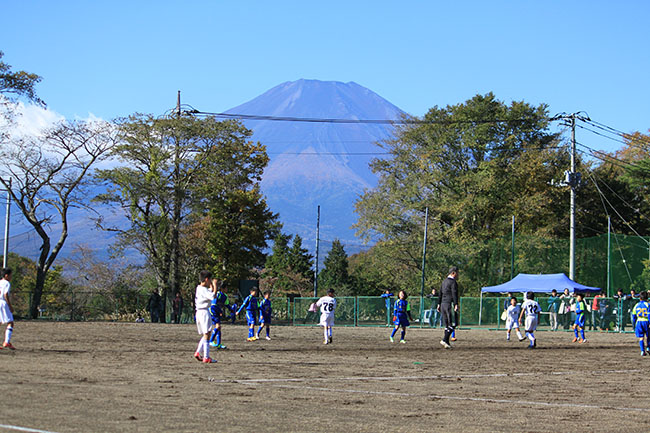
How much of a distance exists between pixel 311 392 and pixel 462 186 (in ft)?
157

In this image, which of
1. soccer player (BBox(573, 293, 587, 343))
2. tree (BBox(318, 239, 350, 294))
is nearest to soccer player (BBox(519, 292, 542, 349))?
soccer player (BBox(573, 293, 587, 343))

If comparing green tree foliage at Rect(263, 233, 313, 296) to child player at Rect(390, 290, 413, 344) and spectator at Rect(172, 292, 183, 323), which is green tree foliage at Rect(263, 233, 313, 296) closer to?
spectator at Rect(172, 292, 183, 323)

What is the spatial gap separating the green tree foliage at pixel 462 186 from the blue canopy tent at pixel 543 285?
11.0m

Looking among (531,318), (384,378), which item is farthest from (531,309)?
(384,378)

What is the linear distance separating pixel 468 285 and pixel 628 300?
16.7m

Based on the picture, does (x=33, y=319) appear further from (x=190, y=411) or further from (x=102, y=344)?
(x=190, y=411)

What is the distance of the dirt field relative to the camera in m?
8.54

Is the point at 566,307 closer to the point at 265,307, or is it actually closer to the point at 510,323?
the point at 510,323

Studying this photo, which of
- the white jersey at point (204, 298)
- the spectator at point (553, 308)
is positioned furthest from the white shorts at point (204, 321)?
the spectator at point (553, 308)

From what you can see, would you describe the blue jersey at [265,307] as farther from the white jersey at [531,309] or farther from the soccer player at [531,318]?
the white jersey at [531,309]

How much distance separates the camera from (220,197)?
2213 inches

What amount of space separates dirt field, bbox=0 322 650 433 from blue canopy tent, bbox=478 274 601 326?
2262 cm

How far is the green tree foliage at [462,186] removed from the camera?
57.0 m

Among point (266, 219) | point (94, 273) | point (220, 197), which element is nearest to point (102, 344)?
point (220, 197)
